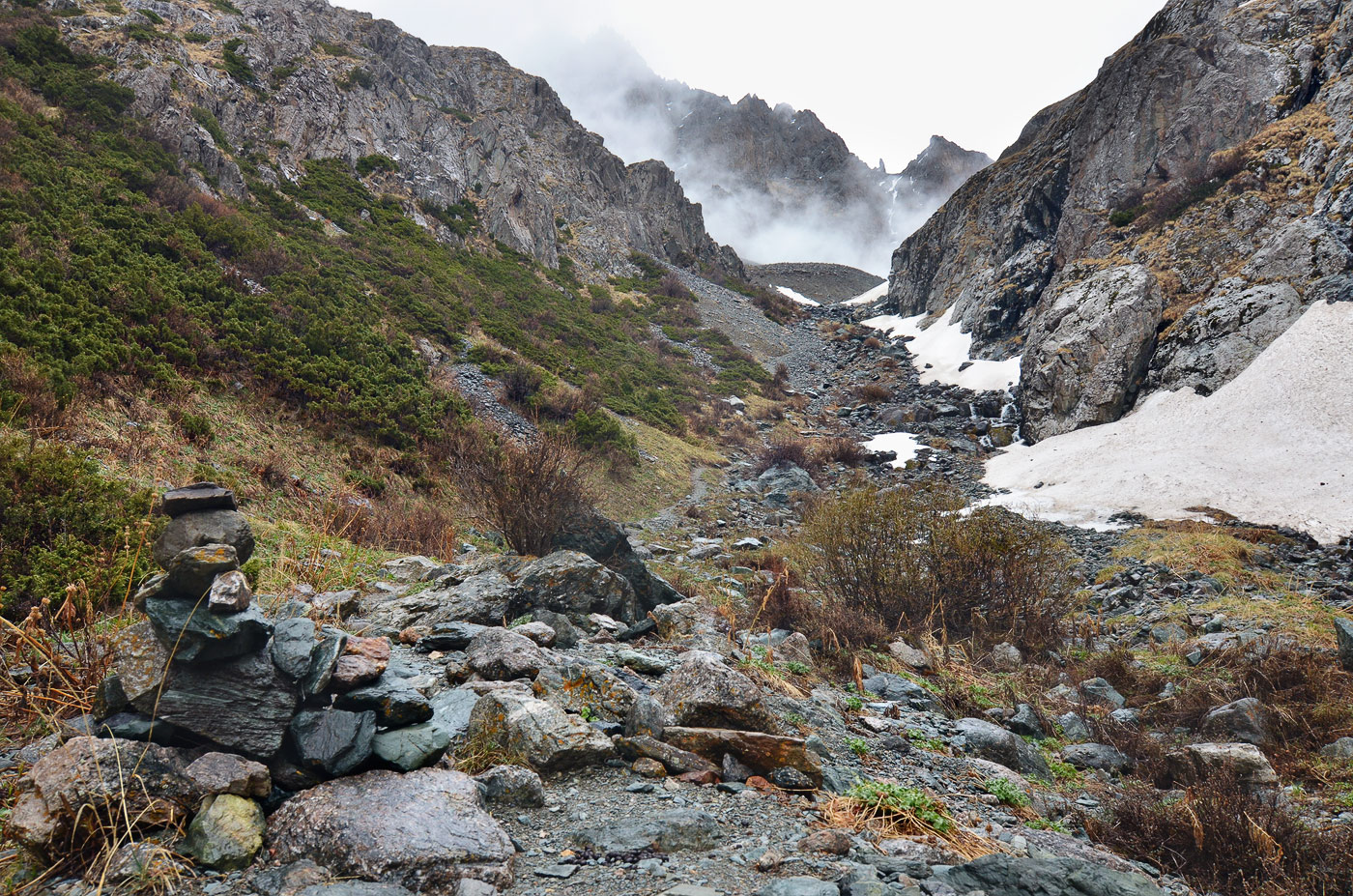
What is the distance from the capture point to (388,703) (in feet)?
10.6

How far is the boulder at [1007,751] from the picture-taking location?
5.23m

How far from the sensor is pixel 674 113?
15312cm

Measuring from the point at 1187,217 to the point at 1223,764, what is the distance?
26.4 m

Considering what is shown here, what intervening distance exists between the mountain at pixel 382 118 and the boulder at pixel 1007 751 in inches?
1037

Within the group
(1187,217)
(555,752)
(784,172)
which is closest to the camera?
(555,752)

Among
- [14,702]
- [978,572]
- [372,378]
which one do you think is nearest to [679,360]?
[372,378]

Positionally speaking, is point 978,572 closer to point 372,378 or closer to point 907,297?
point 372,378

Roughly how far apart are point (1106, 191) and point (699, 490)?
85.6 feet

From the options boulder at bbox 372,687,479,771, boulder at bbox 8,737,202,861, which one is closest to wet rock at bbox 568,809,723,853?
boulder at bbox 372,687,479,771

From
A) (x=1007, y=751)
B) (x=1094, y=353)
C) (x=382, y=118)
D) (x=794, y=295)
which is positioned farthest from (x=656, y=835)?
(x=794, y=295)

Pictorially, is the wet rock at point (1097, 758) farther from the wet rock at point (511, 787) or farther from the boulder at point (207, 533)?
the boulder at point (207, 533)

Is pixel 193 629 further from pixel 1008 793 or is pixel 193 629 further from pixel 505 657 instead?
pixel 1008 793

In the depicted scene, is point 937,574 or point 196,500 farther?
point 937,574

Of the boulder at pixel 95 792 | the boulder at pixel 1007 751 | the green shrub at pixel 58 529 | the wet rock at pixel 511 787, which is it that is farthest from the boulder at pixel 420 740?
the boulder at pixel 1007 751
